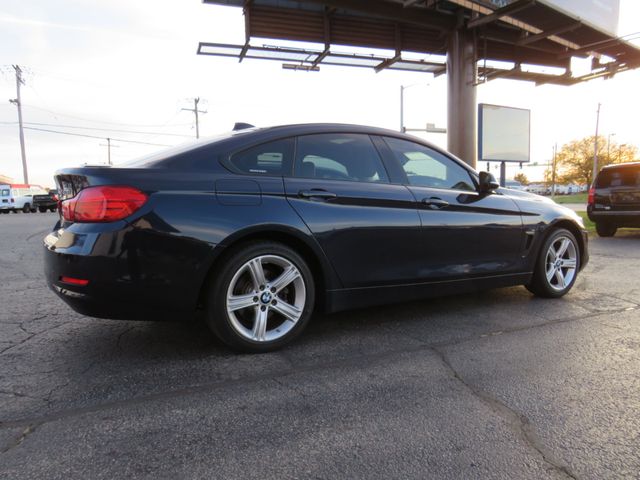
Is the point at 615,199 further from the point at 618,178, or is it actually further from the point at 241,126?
the point at 241,126

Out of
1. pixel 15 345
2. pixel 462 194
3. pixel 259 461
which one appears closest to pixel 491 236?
pixel 462 194

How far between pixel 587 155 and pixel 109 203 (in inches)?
3236

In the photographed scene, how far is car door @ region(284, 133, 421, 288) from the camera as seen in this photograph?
3178 millimetres

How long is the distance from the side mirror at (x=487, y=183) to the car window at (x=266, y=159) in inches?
73.6

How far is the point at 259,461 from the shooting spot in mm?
1884

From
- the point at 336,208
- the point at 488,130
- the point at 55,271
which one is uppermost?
the point at 488,130

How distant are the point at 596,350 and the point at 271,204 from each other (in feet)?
8.06

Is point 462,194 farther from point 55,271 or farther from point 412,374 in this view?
point 55,271

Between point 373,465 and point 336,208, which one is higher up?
point 336,208

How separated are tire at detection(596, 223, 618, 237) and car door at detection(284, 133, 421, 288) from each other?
8.74m

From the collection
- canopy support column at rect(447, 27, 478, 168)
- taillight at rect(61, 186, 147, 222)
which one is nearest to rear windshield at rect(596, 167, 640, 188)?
canopy support column at rect(447, 27, 478, 168)

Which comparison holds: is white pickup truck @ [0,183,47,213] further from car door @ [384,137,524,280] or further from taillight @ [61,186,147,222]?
car door @ [384,137,524,280]

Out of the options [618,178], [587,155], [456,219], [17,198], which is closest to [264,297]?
[456,219]

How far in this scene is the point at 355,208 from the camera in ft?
10.9
